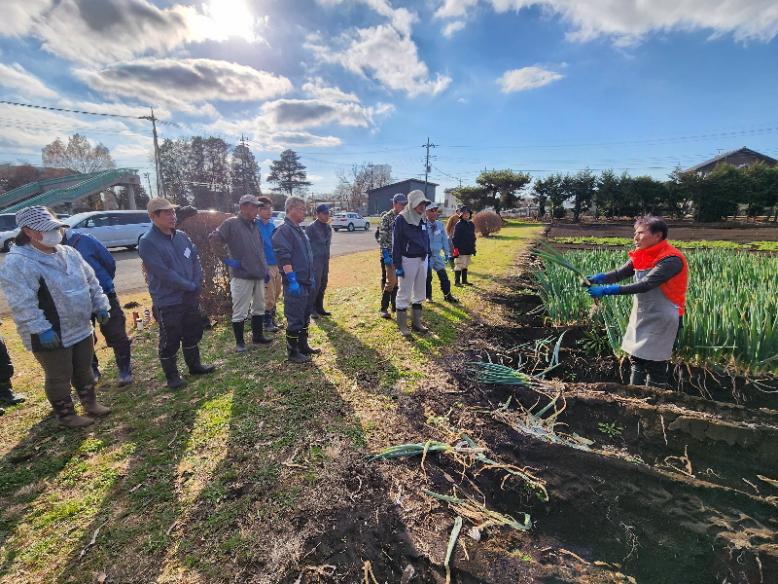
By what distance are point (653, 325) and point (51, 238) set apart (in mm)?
4555

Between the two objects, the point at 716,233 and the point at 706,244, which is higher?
the point at 716,233

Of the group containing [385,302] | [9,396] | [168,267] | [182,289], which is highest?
[168,267]

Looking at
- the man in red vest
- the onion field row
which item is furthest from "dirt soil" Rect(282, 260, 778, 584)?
the onion field row

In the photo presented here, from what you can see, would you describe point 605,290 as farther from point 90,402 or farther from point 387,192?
point 387,192

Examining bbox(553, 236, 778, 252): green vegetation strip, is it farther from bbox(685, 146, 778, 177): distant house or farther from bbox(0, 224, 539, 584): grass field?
bbox(685, 146, 778, 177): distant house

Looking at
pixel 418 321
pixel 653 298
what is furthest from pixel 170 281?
pixel 653 298

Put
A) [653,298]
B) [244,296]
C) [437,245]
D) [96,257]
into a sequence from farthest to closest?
[437,245] → [244,296] → [96,257] → [653,298]

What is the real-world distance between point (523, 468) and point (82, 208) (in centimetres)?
4150

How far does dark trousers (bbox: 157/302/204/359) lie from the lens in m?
3.24

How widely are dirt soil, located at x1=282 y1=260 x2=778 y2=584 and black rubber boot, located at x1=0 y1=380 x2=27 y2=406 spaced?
126 inches

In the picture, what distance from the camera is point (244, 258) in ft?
13.5

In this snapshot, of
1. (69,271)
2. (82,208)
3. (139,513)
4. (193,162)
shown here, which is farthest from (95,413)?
(193,162)

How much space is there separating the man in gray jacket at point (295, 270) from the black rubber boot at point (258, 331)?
2.38ft

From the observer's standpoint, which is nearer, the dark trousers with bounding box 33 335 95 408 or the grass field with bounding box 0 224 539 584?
the grass field with bounding box 0 224 539 584
